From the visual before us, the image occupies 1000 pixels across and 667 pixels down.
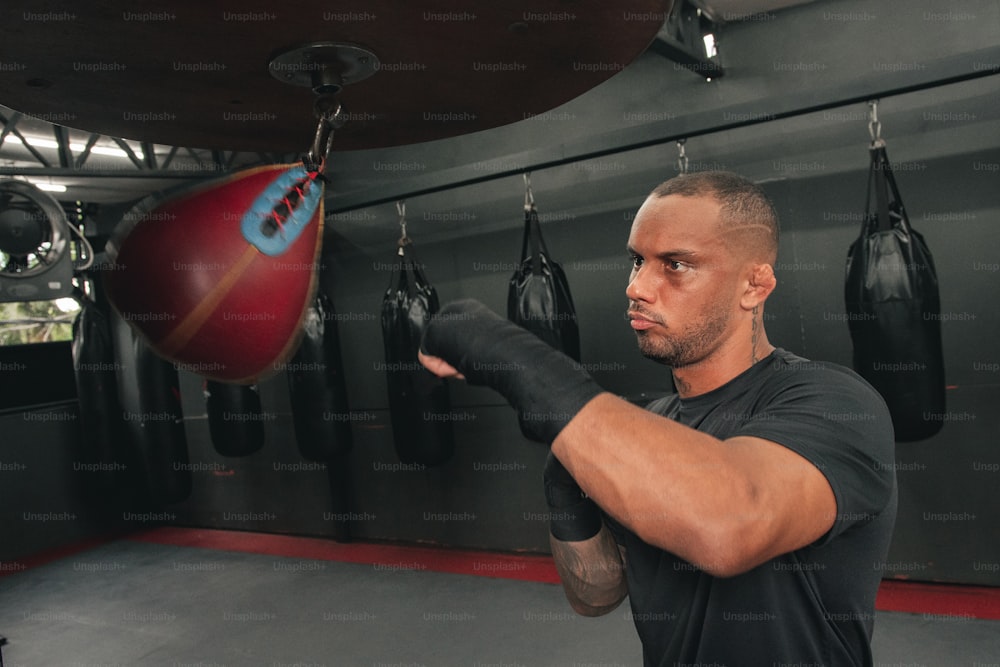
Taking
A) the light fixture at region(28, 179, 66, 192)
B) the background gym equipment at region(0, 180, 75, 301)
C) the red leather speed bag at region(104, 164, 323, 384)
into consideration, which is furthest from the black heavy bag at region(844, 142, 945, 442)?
the light fixture at region(28, 179, 66, 192)

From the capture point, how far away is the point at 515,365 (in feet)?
2.81

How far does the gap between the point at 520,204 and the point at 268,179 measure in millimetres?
3575

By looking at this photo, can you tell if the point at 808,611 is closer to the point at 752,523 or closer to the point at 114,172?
the point at 752,523

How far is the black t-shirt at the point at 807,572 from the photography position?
36.9 inches

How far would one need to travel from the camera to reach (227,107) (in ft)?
2.95

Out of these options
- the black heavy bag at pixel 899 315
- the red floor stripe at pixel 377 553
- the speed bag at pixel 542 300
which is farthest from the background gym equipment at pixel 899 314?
the red floor stripe at pixel 377 553

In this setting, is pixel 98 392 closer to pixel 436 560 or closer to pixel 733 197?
pixel 436 560

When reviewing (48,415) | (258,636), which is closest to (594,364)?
(258,636)

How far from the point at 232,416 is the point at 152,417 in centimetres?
69

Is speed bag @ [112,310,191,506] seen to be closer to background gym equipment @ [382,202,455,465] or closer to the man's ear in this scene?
background gym equipment @ [382,202,455,465]

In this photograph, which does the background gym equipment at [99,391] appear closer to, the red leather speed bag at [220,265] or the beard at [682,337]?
the red leather speed bag at [220,265]

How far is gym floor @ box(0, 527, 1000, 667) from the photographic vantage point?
3.23 m

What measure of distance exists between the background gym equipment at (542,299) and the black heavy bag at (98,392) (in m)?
3.19

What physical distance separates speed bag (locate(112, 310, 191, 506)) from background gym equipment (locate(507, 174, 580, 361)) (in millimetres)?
2815
